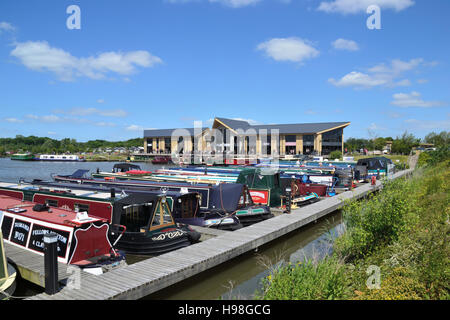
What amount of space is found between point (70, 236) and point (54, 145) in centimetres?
13068

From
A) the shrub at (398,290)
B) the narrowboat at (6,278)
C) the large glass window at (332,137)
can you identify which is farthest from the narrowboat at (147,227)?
the large glass window at (332,137)

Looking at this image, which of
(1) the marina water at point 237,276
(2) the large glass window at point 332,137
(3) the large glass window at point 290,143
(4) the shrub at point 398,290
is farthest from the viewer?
(3) the large glass window at point 290,143

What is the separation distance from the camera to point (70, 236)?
8430 mm

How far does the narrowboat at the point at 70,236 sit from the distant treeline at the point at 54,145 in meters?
112

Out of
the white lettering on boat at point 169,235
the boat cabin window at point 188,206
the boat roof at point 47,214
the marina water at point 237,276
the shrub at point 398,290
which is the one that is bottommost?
the marina water at point 237,276

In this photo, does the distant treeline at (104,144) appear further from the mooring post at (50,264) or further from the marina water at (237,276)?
the mooring post at (50,264)

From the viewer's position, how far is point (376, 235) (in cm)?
926

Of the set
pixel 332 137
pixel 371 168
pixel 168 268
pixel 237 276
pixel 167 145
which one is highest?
pixel 332 137

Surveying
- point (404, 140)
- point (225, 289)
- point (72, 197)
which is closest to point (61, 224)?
point (72, 197)

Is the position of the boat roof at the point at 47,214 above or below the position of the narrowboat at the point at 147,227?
above

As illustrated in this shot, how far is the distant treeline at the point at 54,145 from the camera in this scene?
11281cm

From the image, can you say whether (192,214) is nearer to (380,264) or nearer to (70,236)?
(70,236)

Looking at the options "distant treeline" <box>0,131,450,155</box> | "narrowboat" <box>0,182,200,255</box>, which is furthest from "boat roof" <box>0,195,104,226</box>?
"distant treeline" <box>0,131,450,155</box>

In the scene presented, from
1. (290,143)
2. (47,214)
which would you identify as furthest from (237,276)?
(290,143)
